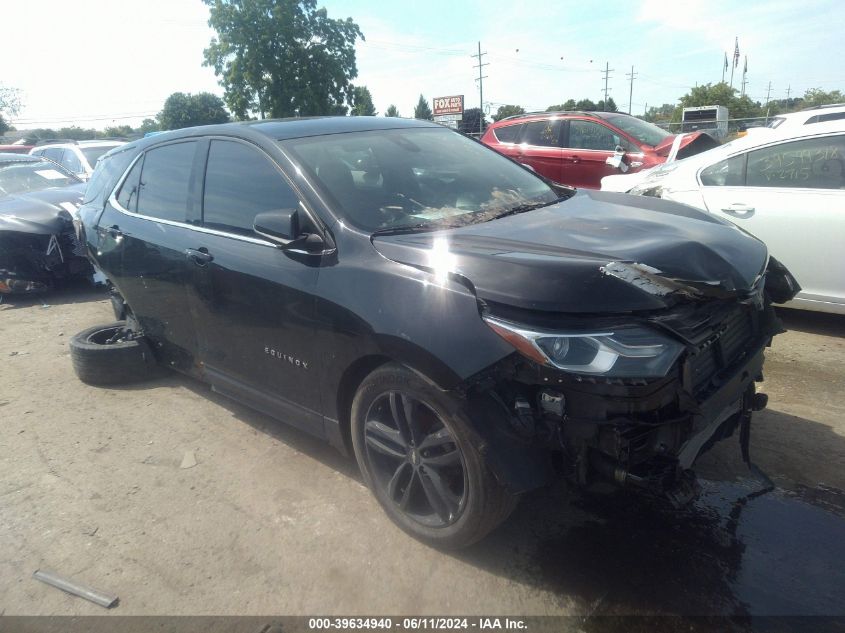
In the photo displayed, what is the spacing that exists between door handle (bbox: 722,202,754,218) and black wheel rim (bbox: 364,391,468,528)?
3.79 m

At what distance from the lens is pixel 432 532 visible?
266 cm

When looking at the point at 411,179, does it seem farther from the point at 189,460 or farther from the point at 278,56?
the point at 278,56

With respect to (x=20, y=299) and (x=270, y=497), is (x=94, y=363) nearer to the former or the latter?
(x=270, y=497)

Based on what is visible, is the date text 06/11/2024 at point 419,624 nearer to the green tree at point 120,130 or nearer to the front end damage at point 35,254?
the front end damage at point 35,254

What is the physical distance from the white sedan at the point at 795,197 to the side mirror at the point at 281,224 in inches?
152

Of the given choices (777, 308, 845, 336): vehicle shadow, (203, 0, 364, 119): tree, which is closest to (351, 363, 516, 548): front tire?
(777, 308, 845, 336): vehicle shadow

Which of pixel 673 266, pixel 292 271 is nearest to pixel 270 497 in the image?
pixel 292 271

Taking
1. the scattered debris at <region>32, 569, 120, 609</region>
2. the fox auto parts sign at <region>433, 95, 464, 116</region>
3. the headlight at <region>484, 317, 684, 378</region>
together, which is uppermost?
the fox auto parts sign at <region>433, 95, 464, 116</region>

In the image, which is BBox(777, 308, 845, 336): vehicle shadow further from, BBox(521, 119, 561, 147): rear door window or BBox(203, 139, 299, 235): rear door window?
BBox(521, 119, 561, 147): rear door window

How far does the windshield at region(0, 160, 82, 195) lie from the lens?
8.69m

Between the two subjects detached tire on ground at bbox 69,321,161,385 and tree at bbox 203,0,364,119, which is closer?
detached tire on ground at bbox 69,321,161,385

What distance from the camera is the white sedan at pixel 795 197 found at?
15.2 ft

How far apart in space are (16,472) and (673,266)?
377cm

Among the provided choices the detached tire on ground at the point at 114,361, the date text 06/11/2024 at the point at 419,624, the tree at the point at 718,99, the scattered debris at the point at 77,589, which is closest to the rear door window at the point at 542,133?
the detached tire on ground at the point at 114,361
